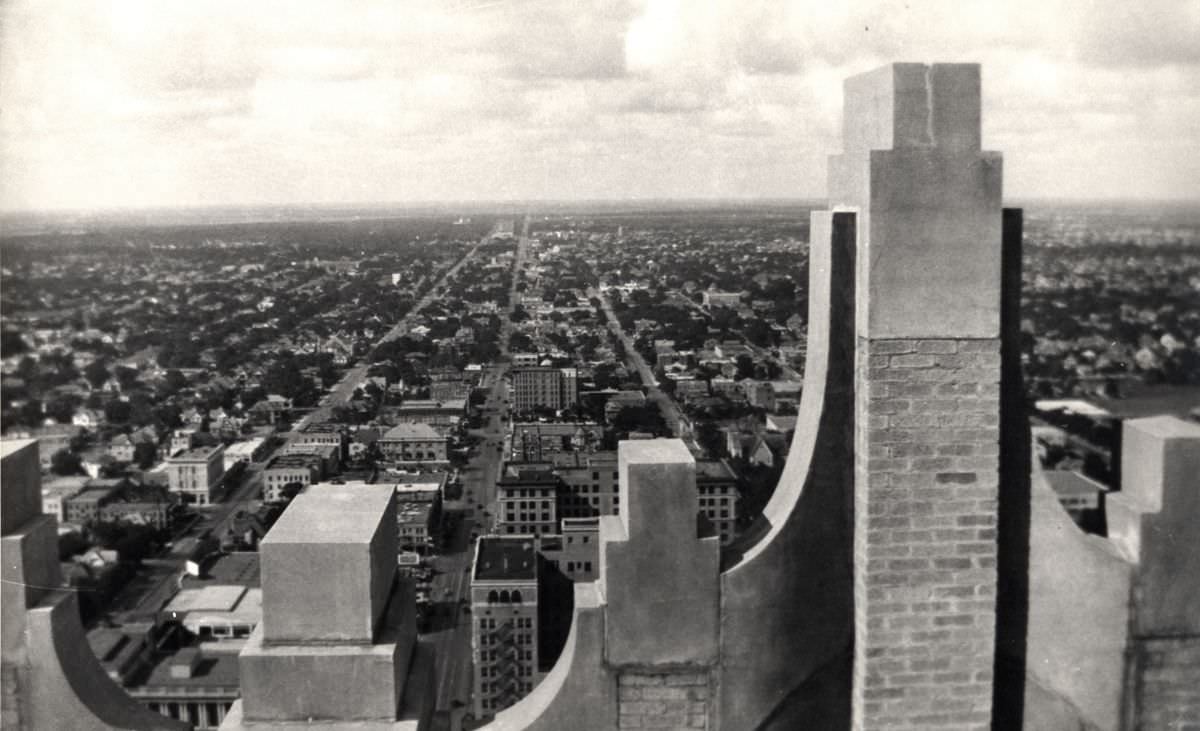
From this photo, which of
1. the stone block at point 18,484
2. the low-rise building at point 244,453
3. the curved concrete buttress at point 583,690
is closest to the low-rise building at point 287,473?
the low-rise building at point 244,453

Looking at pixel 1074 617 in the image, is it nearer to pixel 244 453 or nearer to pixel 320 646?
pixel 320 646

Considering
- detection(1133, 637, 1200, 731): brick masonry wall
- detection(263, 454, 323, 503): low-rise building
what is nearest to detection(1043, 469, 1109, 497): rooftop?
detection(1133, 637, 1200, 731): brick masonry wall

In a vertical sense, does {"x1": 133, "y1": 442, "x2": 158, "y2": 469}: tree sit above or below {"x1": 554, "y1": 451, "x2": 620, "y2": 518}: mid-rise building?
above

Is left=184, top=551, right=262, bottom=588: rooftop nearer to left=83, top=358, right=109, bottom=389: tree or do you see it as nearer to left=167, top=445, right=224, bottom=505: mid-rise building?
left=167, top=445, right=224, bottom=505: mid-rise building

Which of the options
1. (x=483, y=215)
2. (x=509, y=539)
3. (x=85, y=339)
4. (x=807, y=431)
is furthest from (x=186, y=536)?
(x=807, y=431)

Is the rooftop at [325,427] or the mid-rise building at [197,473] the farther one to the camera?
the rooftop at [325,427]

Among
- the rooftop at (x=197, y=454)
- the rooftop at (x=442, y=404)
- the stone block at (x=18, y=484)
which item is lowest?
the rooftop at (x=197, y=454)

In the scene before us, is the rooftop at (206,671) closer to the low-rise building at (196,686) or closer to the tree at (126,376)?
the low-rise building at (196,686)
